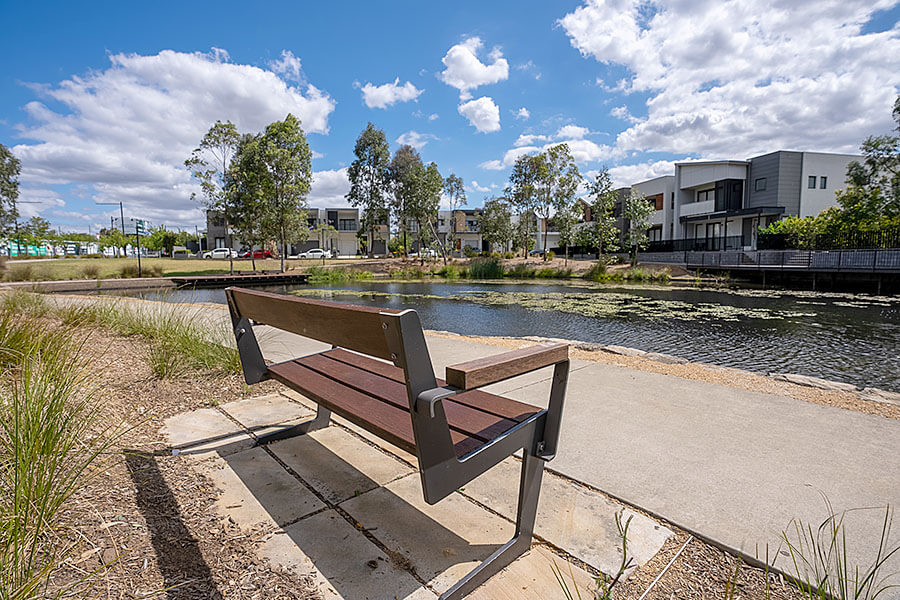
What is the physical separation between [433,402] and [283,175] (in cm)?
2794

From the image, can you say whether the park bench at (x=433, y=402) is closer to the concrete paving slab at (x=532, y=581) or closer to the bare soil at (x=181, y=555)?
the concrete paving slab at (x=532, y=581)

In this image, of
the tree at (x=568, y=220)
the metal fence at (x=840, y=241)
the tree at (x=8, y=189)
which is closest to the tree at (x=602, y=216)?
the tree at (x=568, y=220)

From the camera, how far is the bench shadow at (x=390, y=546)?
146 cm

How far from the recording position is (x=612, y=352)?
214 inches

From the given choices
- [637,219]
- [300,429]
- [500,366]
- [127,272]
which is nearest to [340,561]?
[500,366]

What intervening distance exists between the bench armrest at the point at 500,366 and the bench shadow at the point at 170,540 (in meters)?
0.93

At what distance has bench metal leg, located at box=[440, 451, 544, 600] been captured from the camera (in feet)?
4.78

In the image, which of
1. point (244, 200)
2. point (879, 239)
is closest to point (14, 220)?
point (244, 200)

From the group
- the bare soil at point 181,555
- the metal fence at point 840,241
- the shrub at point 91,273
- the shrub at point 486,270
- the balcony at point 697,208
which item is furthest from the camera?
the balcony at point 697,208

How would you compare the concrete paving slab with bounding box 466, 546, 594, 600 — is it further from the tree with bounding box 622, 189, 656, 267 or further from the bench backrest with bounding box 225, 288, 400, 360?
the tree with bounding box 622, 189, 656, 267

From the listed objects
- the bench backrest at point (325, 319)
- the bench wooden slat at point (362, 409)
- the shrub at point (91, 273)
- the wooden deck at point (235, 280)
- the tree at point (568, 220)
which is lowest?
the wooden deck at point (235, 280)

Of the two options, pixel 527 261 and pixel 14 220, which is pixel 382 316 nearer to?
pixel 527 261

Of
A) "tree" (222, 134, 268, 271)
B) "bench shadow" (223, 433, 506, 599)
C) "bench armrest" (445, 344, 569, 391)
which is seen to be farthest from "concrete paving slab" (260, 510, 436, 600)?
"tree" (222, 134, 268, 271)

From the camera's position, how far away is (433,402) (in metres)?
1.21
